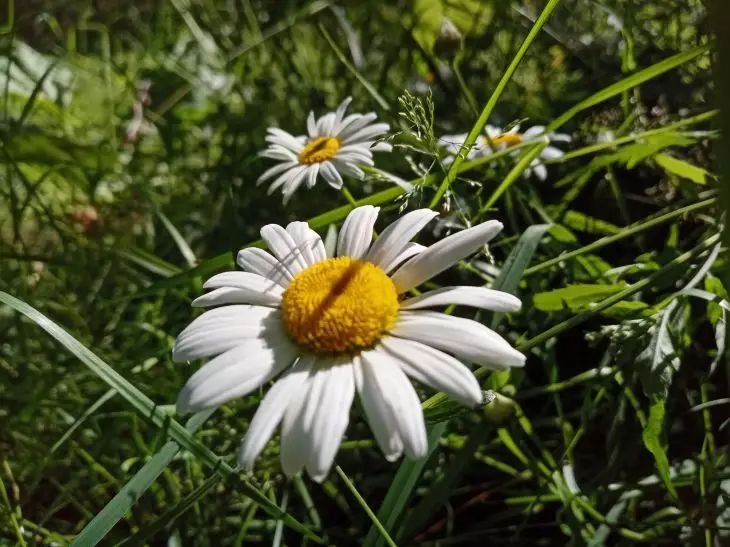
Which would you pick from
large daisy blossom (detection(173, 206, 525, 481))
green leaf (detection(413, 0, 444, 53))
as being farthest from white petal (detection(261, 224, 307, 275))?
green leaf (detection(413, 0, 444, 53))

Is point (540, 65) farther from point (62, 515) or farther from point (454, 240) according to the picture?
point (62, 515)

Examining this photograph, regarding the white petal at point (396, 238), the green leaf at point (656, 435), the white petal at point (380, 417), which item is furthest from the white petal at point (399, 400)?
the green leaf at point (656, 435)

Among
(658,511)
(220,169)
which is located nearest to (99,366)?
(658,511)

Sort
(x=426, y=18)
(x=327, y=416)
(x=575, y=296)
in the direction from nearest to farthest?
(x=327, y=416), (x=575, y=296), (x=426, y=18)

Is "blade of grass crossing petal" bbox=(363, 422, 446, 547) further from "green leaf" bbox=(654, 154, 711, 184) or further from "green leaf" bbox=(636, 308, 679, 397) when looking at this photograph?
"green leaf" bbox=(654, 154, 711, 184)

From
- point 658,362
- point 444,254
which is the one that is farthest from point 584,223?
point 444,254

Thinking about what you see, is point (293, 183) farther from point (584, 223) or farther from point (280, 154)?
point (584, 223)
